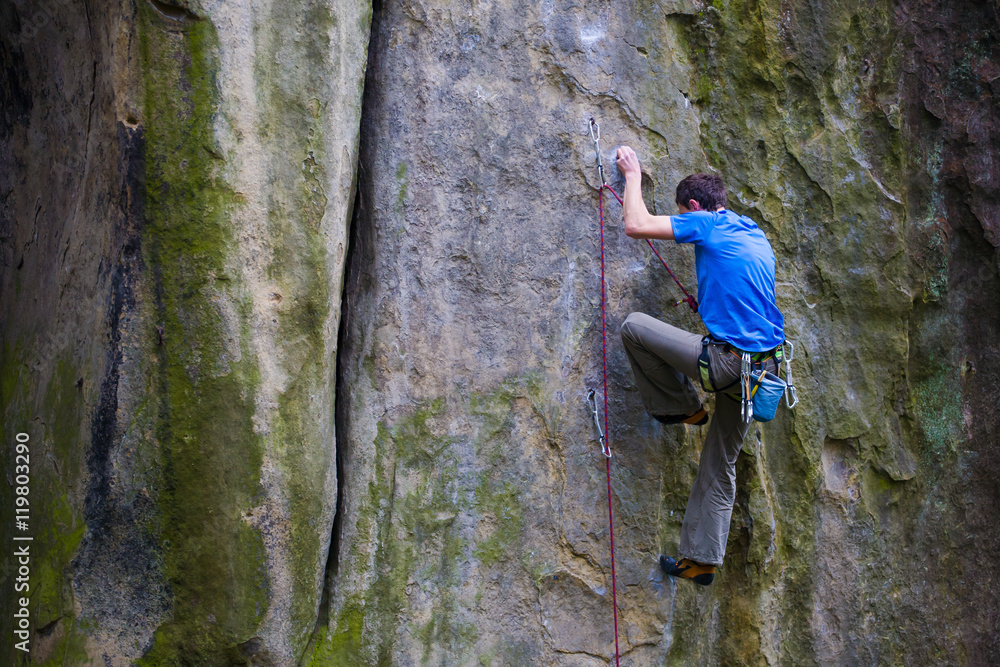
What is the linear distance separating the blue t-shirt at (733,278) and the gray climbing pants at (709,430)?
0.24 metres

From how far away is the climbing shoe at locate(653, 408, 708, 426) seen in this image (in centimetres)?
455

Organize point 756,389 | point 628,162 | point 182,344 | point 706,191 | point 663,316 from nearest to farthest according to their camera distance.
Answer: point 182,344, point 756,389, point 706,191, point 628,162, point 663,316

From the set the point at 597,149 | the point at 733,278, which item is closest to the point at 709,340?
the point at 733,278

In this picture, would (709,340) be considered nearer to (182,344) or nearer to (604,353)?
(604,353)

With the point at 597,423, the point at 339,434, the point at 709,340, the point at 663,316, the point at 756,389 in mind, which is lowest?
the point at 339,434

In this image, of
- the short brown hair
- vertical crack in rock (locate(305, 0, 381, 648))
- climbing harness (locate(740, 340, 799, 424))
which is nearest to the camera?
climbing harness (locate(740, 340, 799, 424))

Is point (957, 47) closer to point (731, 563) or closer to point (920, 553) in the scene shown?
point (920, 553)

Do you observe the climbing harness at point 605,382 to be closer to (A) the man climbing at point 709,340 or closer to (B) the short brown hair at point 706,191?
(A) the man climbing at point 709,340

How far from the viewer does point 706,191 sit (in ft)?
14.4

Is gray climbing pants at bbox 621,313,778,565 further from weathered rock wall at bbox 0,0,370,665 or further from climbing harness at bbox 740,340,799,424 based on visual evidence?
weathered rock wall at bbox 0,0,370,665

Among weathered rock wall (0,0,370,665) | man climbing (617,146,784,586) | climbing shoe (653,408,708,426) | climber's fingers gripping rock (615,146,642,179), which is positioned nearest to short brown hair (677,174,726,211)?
man climbing (617,146,784,586)

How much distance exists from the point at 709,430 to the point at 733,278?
0.84 meters

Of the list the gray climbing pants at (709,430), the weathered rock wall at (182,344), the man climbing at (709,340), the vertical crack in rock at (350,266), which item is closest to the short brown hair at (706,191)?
the man climbing at (709,340)

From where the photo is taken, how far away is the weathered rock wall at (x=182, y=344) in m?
3.88
